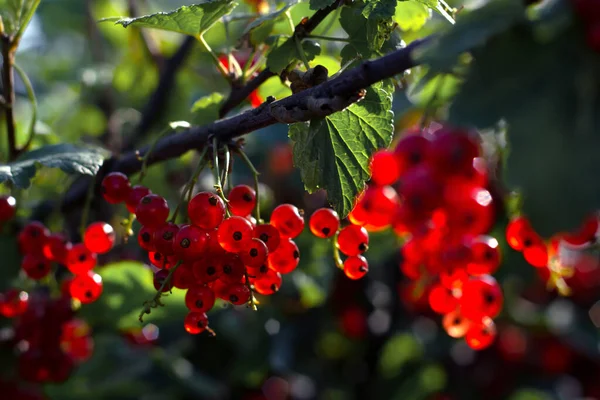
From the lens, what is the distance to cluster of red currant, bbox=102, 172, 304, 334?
46.7 inches

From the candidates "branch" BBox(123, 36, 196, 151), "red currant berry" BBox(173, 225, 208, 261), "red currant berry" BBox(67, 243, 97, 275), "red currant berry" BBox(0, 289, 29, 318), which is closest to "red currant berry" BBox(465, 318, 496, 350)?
"red currant berry" BBox(173, 225, 208, 261)

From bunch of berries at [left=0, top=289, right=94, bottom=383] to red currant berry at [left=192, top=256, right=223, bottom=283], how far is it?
78cm

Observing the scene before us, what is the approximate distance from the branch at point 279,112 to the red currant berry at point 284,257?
0.82ft

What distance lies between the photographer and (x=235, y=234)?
1.17 m

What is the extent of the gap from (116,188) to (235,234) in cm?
38

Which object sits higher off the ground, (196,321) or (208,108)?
(208,108)

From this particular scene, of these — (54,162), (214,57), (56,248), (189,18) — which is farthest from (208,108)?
(56,248)

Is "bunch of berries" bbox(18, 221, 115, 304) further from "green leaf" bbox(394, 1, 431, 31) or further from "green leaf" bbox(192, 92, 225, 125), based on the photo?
"green leaf" bbox(394, 1, 431, 31)

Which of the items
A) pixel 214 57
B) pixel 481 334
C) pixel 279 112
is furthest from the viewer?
pixel 481 334

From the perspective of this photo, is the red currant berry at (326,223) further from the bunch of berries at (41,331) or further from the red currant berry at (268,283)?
the bunch of berries at (41,331)

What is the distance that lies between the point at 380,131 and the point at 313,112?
0.28 m

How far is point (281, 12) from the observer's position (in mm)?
1392

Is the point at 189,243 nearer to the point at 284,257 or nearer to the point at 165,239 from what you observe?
the point at 165,239

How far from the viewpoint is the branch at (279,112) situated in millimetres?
1012
